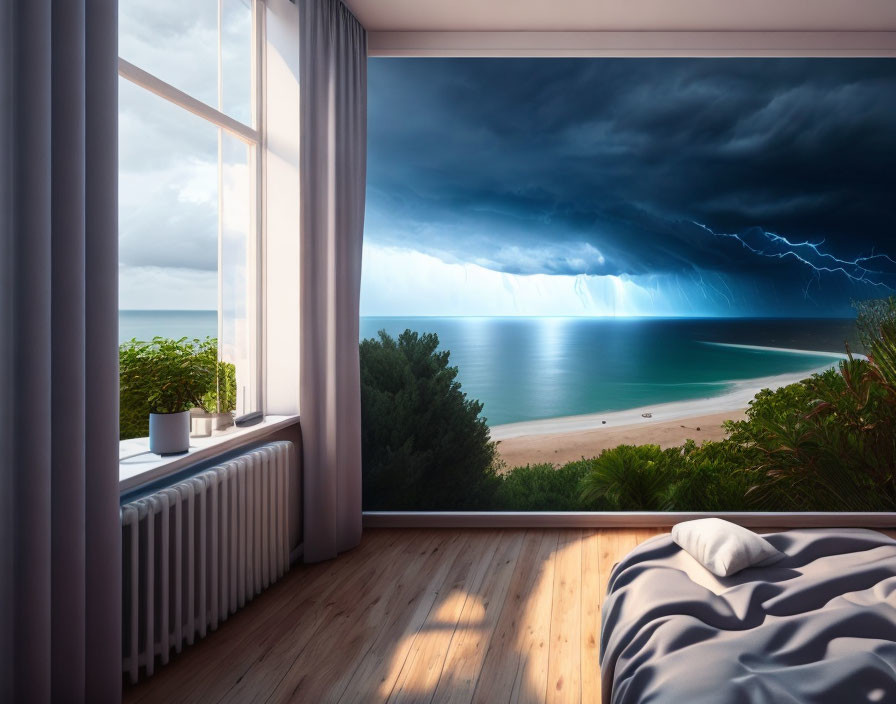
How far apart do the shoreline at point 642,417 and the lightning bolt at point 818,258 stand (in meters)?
0.98

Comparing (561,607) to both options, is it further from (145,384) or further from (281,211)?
(281,211)

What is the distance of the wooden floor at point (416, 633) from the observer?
2.08m

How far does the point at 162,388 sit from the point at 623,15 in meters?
2.99

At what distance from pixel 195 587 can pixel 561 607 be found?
4.73 feet

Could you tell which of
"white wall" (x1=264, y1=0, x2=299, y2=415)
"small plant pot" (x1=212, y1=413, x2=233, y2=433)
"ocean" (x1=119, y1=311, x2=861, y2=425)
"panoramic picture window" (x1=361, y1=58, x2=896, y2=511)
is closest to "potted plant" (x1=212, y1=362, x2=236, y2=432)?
"small plant pot" (x1=212, y1=413, x2=233, y2=433)

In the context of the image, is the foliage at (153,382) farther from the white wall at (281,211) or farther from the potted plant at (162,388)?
the white wall at (281,211)

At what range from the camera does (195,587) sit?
92.3 inches

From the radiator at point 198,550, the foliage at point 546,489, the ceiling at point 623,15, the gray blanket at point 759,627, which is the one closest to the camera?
the gray blanket at point 759,627

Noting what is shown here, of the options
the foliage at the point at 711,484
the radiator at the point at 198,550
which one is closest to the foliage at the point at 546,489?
the foliage at the point at 711,484

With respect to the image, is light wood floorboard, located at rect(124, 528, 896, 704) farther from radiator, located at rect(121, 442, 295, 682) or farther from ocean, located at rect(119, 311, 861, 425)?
ocean, located at rect(119, 311, 861, 425)

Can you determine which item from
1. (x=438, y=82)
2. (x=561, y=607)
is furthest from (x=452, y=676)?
(x=438, y=82)

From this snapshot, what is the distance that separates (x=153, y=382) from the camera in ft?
7.89

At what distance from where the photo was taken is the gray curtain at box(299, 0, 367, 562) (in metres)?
3.12

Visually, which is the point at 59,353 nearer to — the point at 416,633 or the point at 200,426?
the point at 200,426
